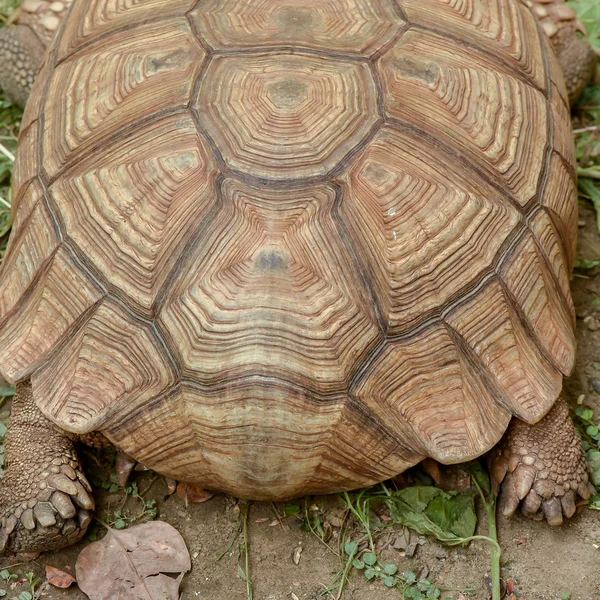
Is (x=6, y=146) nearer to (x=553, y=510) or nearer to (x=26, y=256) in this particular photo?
(x=26, y=256)

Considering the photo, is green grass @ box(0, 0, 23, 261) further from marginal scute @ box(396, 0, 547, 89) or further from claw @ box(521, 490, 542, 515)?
claw @ box(521, 490, 542, 515)

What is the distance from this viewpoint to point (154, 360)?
9.22ft

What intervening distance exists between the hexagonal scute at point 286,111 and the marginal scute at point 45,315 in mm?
635

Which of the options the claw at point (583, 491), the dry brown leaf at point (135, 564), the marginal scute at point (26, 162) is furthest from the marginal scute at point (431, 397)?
the marginal scute at point (26, 162)

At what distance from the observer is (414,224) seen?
2832 mm

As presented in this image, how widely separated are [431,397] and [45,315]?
130 centimetres

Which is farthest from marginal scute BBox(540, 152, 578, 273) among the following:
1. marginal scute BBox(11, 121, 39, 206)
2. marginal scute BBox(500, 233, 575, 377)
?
marginal scute BBox(11, 121, 39, 206)

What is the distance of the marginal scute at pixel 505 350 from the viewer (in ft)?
9.57

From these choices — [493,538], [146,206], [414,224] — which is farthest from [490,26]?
[493,538]

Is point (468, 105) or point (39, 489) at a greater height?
point (468, 105)

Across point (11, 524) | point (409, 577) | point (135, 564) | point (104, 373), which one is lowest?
point (409, 577)

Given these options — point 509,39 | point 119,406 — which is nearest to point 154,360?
point 119,406

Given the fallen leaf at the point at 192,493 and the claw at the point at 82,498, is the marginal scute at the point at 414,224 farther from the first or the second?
the claw at the point at 82,498

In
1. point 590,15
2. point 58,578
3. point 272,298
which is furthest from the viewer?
point 590,15
